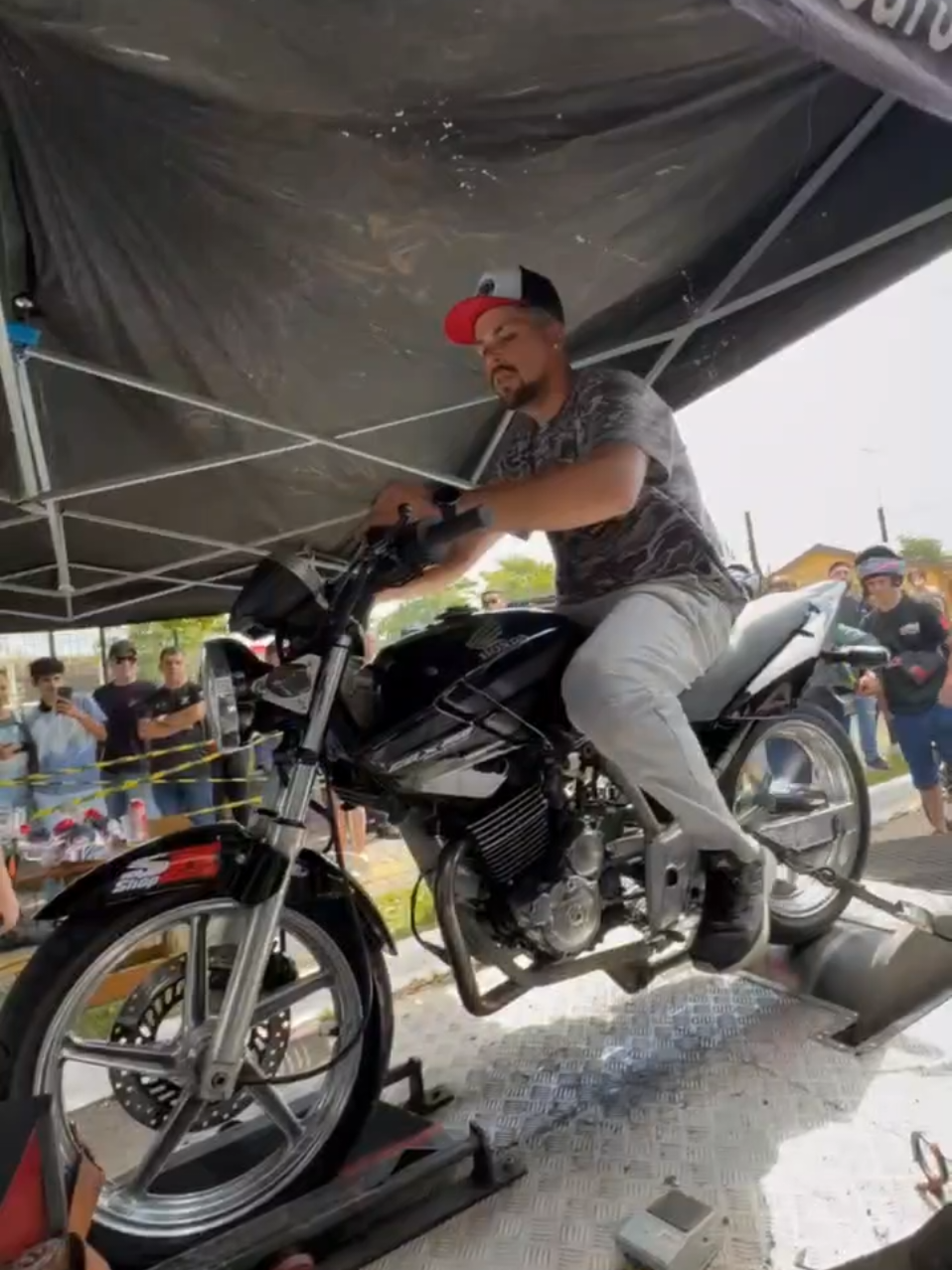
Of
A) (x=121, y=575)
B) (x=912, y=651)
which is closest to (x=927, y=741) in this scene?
(x=912, y=651)

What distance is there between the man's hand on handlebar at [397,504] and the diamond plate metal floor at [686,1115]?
4.35ft

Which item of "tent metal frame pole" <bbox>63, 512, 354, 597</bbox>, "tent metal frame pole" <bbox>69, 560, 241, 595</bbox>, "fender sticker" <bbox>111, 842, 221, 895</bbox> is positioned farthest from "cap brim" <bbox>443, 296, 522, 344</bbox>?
"tent metal frame pole" <bbox>69, 560, 241, 595</bbox>

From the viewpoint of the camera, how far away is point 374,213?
84.0 inches

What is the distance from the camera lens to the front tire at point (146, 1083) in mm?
1430

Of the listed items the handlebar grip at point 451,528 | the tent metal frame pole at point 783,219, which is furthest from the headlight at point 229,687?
the tent metal frame pole at point 783,219

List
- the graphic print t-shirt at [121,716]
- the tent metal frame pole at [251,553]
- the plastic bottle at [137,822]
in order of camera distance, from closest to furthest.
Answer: the tent metal frame pole at [251,553], the plastic bottle at [137,822], the graphic print t-shirt at [121,716]

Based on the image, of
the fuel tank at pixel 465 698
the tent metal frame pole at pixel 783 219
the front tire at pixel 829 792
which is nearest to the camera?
the fuel tank at pixel 465 698

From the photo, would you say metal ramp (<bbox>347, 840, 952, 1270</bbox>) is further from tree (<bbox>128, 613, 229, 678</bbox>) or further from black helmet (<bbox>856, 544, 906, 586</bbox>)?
tree (<bbox>128, 613, 229, 678</bbox>)

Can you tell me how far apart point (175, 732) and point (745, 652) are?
12.5 ft

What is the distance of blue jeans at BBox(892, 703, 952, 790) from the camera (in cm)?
447

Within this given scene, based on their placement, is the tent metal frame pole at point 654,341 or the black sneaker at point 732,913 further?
the tent metal frame pole at point 654,341

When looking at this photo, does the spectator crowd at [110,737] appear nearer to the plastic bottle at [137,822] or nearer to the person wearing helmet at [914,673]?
the plastic bottle at [137,822]

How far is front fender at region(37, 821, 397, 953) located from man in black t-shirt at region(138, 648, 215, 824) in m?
3.46

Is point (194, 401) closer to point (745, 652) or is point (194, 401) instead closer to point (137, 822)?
point (745, 652)
